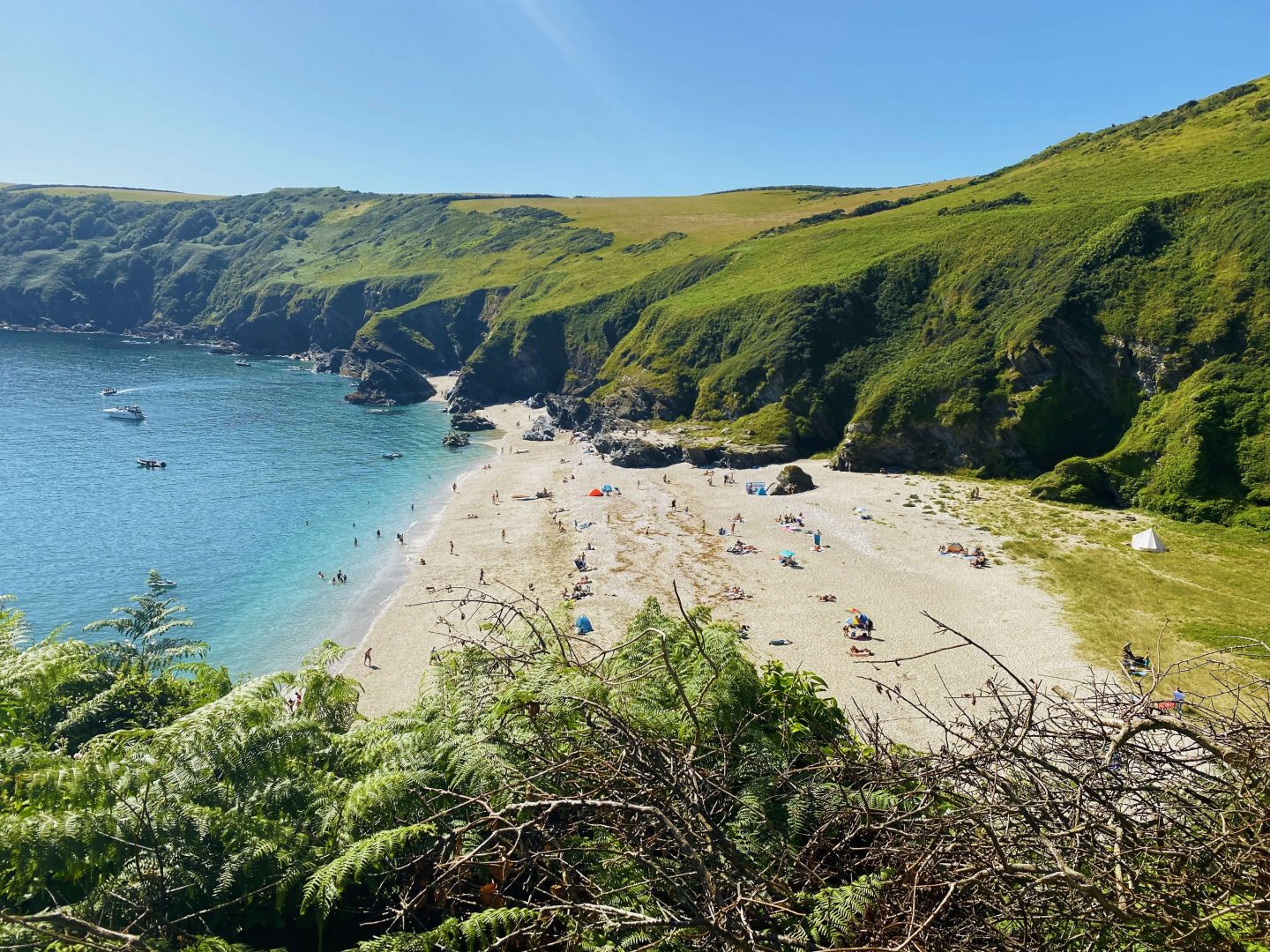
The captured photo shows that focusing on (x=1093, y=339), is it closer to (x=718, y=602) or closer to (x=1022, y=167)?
(x=718, y=602)

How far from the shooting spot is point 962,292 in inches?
2694

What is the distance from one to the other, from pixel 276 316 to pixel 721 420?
410 ft

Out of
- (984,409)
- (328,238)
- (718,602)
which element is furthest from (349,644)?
(328,238)

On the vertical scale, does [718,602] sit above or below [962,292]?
below

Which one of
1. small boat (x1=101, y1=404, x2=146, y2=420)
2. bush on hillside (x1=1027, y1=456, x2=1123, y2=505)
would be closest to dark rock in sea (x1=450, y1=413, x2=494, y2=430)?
small boat (x1=101, y1=404, x2=146, y2=420)

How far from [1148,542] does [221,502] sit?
66.7m

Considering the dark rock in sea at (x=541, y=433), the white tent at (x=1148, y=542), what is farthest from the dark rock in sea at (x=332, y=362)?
the white tent at (x=1148, y=542)

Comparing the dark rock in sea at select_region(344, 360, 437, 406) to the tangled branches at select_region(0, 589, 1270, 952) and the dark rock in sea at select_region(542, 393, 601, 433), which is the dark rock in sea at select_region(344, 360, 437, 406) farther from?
the tangled branches at select_region(0, 589, 1270, 952)

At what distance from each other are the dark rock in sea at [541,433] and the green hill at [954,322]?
730 centimetres

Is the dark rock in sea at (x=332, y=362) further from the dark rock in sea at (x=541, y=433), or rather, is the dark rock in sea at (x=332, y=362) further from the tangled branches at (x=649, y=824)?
the tangled branches at (x=649, y=824)

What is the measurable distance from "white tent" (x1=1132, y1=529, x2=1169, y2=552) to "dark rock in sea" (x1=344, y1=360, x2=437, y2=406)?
308 feet

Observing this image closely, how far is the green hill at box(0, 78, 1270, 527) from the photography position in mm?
47531

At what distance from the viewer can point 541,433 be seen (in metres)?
79.3

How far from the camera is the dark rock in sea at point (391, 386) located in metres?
99.4
